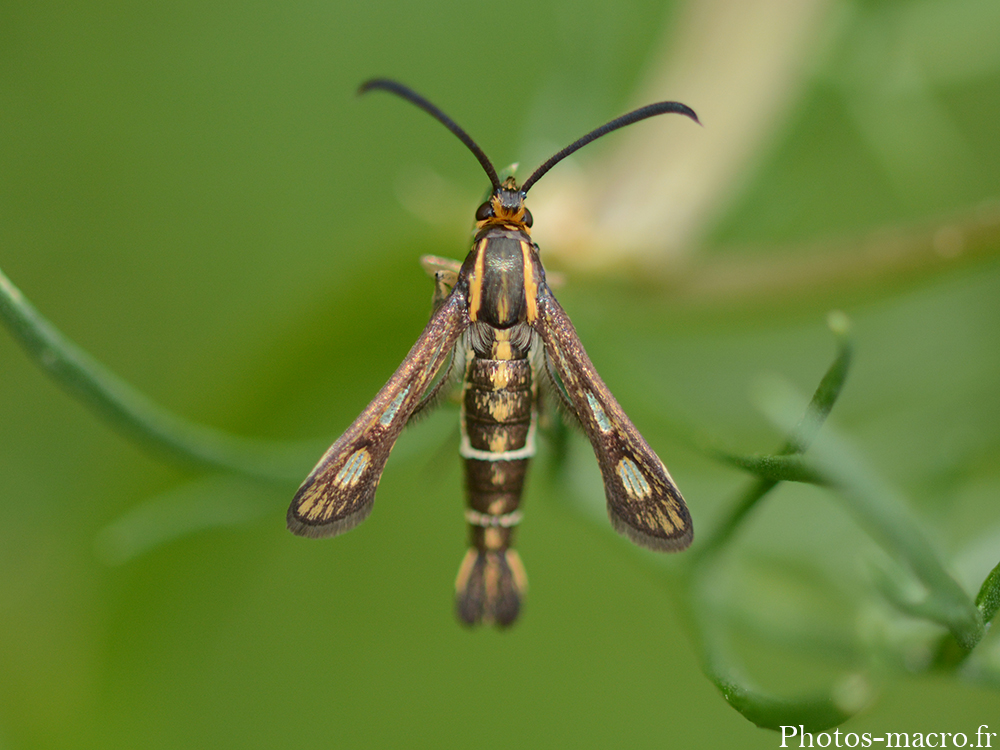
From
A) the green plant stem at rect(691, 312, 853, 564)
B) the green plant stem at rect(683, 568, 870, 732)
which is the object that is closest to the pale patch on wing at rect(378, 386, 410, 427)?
the green plant stem at rect(691, 312, 853, 564)

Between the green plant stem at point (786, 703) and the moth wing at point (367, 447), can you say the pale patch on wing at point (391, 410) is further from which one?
the green plant stem at point (786, 703)

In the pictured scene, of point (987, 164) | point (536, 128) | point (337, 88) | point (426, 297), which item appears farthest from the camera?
point (337, 88)

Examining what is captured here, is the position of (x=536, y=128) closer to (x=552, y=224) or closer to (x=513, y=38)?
(x=552, y=224)

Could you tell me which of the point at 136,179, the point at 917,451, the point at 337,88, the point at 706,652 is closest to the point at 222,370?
the point at 706,652

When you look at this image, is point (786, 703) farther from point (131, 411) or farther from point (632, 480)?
point (131, 411)

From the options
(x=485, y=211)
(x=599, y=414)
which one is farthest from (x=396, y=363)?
(x=599, y=414)

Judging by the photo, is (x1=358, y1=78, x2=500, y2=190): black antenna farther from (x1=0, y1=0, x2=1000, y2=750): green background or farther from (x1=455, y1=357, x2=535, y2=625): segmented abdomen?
(x1=0, y1=0, x2=1000, y2=750): green background

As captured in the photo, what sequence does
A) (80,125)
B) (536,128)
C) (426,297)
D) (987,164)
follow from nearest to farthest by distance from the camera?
(426,297) → (536,128) → (987,164) → (80,125)
